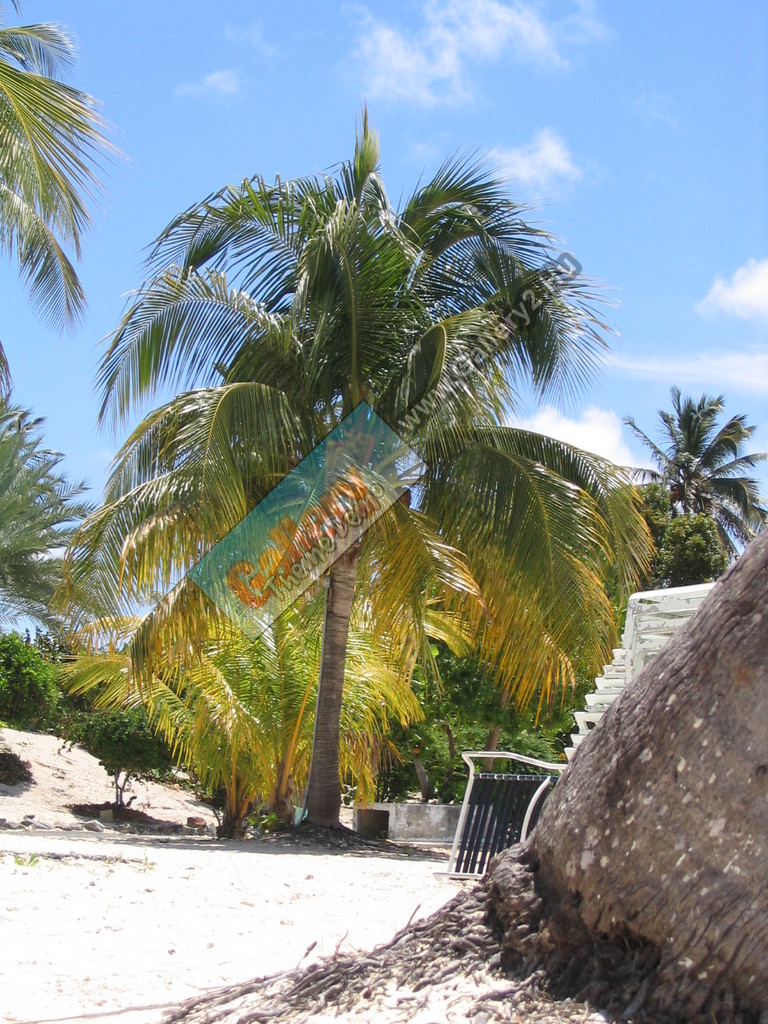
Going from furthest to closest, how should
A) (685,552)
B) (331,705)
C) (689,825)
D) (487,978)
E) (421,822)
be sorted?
(685,552) → (421,822) → (331,705) → (487,978) → (689,825)

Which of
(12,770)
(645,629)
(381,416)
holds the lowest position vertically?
(12,770)

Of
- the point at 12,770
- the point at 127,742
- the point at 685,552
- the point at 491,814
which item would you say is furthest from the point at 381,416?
the point at 685,552

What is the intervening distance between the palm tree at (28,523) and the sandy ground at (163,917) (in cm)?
1130

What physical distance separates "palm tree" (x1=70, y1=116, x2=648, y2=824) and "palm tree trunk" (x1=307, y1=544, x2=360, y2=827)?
0.07 feet

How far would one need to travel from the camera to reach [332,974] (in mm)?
2922

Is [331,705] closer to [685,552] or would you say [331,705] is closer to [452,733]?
[452,733]

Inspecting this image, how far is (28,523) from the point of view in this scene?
57.7 ft

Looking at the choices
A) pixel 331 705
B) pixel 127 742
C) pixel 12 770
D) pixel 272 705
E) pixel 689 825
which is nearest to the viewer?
pixel 689 825

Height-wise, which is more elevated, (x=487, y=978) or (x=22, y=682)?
(x=22, y=682)

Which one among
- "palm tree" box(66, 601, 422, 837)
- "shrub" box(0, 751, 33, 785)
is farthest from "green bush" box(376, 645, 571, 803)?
"shrub" box(0, 751, 33, 785)

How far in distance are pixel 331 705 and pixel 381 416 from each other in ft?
9.86

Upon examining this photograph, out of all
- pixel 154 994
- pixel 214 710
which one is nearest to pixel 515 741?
pixel 214 710

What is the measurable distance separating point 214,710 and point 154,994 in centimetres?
751

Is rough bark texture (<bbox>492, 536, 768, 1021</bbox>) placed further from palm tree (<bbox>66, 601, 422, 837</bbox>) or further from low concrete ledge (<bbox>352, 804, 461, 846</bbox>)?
low concrete ledge (<bbox>352, 804, 461, 846</bbox>)
